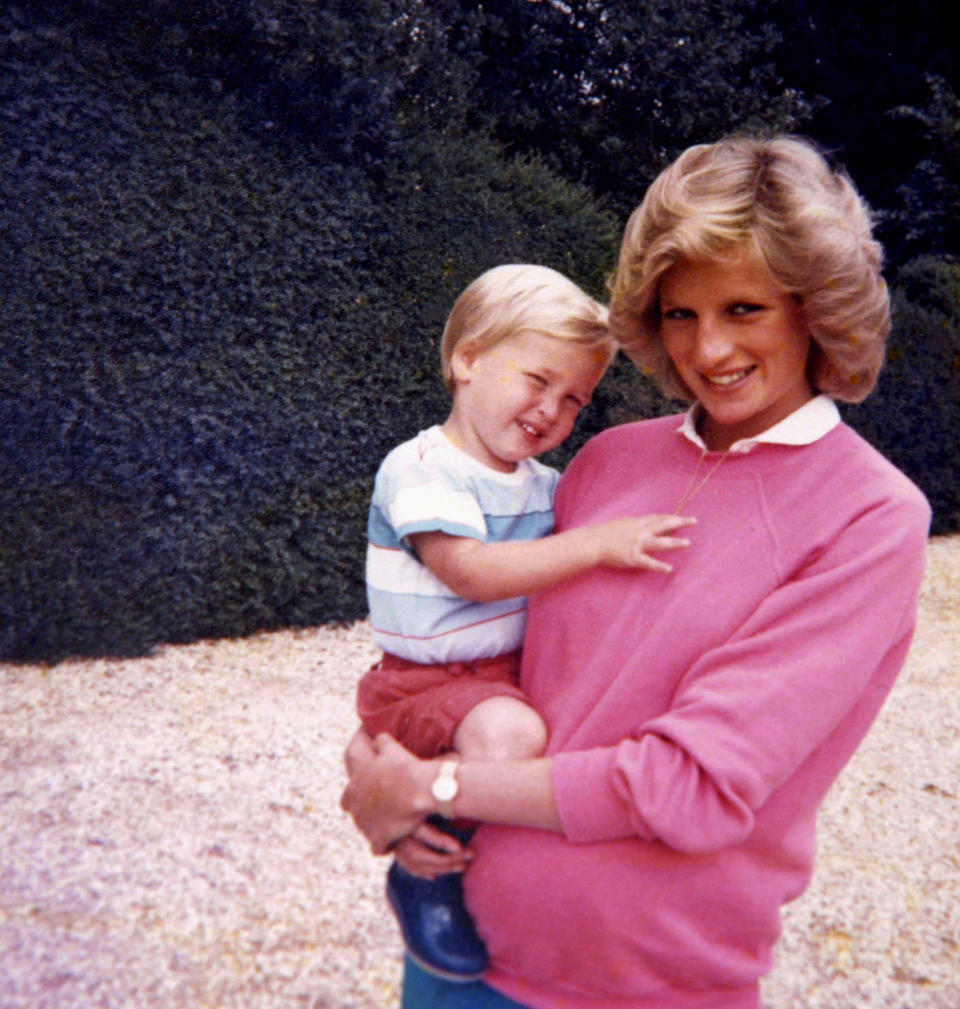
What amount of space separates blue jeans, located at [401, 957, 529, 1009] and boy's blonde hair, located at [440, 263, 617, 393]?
43.5 inches

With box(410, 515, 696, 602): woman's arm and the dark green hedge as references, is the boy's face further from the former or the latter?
Result: the dark green hedge

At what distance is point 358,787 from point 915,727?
4642mm

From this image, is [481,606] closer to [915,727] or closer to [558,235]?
[915,727]

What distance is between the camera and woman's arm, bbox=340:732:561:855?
142 centimetres

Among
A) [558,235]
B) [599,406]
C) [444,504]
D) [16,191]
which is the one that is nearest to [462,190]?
[558,235]

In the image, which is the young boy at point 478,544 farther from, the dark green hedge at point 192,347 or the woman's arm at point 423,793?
the dark green hedge at point 192,347

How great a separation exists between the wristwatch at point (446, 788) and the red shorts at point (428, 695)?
0.18 m

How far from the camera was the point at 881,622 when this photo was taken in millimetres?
1363

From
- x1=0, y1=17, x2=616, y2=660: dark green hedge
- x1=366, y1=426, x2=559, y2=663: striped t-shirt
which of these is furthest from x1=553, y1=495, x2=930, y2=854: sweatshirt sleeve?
x1=0, y1=17, x2=616, y2=660: dark green hedge

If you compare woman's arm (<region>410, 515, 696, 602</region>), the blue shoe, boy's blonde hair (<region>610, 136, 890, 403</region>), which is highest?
boy's blonde hair (<region>610, 136, 890, 403</region>)

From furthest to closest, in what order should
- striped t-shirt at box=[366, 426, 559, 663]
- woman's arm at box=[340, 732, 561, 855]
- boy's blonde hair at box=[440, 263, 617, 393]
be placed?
boy's blonde hair at box=[440, 263, 617, 393] < striped t-shirt at box=[366, 426, 559, 663] < woman's arm at box=[340, 732, 561, 855]

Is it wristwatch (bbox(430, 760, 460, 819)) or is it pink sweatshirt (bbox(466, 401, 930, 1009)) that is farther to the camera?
wristwatch (bbox(430, 760, 460, 819))

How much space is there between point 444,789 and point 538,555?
0.40 m

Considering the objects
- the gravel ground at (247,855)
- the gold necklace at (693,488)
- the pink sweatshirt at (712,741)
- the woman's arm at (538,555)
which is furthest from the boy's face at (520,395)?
the gravel ground at (247,855)
